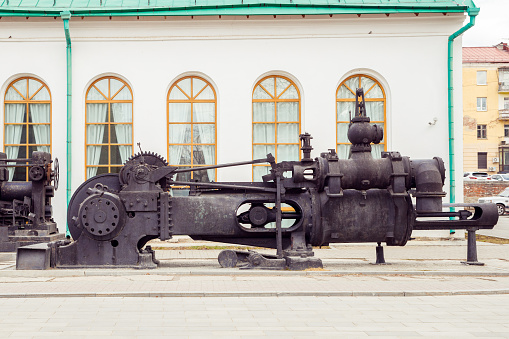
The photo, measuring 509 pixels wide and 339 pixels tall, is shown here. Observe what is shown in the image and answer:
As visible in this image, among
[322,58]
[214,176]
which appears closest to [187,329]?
[214,176]

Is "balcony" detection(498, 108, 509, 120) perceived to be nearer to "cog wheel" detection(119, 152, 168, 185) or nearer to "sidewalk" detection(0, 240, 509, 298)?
"sidewalk" detection(0, 240, 509, 298)

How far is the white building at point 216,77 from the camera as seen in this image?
59.8 ft

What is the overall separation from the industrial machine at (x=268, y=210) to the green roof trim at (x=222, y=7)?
680cm

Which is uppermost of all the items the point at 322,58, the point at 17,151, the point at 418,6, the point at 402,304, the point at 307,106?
the point at 418,6

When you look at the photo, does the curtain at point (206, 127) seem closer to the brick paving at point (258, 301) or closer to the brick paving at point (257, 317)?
the brick paving at point (258, 301)

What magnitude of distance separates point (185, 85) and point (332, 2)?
4572 mm

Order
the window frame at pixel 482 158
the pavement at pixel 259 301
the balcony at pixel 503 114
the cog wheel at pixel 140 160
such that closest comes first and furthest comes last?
the pavement at pixel 259 301 → the cog wheel at pixel 140 160 → the balcony at pixel 503 114 → the window frame at pixel 482 158

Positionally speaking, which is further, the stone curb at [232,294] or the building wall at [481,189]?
the building wall at [481,189]

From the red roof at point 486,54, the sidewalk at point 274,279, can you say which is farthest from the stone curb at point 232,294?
the red roof at point 486,54

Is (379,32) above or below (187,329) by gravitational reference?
above

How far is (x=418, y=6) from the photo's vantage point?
1805 centimetres

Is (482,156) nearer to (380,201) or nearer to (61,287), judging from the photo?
(380,201)

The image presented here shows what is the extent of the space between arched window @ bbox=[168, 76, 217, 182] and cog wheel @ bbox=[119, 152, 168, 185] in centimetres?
602

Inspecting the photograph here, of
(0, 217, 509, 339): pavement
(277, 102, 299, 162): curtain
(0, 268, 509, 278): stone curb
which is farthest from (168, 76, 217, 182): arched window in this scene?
(0, 268, 509, 278): stone curb
